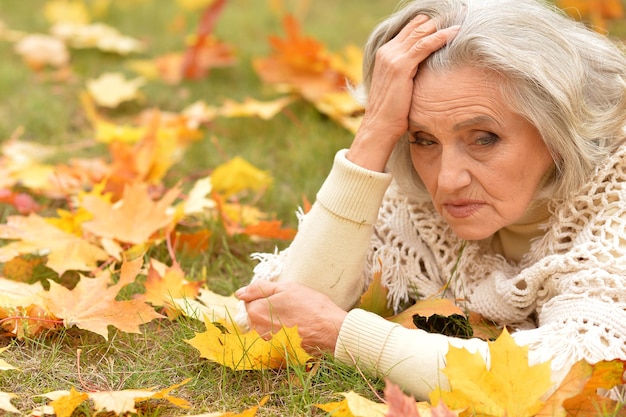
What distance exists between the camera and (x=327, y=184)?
2289 millimetres

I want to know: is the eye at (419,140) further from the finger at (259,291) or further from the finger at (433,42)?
the finger at (259,291)

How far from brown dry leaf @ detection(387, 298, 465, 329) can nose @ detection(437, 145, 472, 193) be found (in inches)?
11.5

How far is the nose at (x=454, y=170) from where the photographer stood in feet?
6.68

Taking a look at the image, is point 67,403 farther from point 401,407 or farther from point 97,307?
point 401,407

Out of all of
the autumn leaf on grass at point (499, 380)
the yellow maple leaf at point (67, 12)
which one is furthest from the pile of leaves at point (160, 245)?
the yellow maple leaf at point (67, 12)

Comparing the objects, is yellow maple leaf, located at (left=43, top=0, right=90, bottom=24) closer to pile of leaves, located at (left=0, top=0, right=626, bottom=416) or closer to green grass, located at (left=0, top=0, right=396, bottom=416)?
green grass, located at (left=0, top=0, right=396, bottom=416)

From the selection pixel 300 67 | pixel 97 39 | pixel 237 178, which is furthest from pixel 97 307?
pixel 97 39

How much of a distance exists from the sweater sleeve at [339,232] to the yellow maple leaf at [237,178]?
983mm

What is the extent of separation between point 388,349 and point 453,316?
38 centimetres

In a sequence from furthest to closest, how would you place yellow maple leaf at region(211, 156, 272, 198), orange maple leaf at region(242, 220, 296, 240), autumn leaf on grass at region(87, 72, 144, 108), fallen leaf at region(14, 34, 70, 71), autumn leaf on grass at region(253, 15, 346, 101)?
1. fallen leaf at region(14, 34, 70, 71)
2. autumn leaf on grass at region(87, 72, 144, 108)
3. autumn leaf on grass at region(253, 15, 346, 101)
4. yellow maple leaf at region(211, 156, 272, 198)
5. orange maple leaf at region(242, 220, 296, 240)

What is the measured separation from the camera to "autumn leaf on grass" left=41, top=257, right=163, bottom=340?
217 cm

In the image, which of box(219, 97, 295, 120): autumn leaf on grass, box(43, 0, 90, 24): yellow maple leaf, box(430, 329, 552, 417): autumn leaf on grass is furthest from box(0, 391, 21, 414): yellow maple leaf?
box(43, 0, 90, 24): yellow maple leaf

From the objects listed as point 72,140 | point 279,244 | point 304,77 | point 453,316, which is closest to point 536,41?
point 453,316

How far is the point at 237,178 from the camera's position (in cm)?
327
